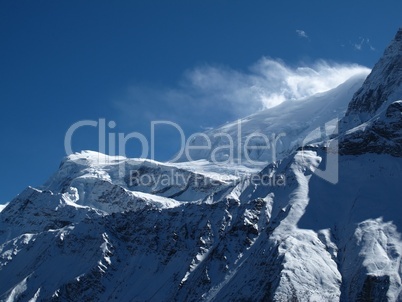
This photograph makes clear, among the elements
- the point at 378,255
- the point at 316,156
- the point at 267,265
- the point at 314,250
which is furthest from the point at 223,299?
the point at 316,156

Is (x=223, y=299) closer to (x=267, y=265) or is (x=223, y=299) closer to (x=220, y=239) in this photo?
(x=267, y=265)

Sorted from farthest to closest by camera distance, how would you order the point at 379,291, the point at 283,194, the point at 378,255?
the point at 283,194 < the point at 378,255 < the point at 379,291

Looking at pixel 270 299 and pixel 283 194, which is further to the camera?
pixel 283 194

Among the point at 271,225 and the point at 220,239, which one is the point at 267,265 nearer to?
the point at 271,225

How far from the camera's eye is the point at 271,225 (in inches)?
6393

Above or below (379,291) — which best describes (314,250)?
above

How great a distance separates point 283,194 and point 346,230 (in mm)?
24734

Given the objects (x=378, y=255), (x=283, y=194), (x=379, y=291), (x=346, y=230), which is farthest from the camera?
(x=283, y=194)

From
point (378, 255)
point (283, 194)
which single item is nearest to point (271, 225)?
point (283, 194)

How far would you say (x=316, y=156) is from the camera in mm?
186125

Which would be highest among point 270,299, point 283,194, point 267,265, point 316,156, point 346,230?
point 316,156

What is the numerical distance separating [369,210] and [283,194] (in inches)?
943

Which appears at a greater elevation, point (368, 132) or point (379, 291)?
point (368, 132)

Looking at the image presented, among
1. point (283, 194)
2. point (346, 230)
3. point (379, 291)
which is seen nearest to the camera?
point (379, 291)
